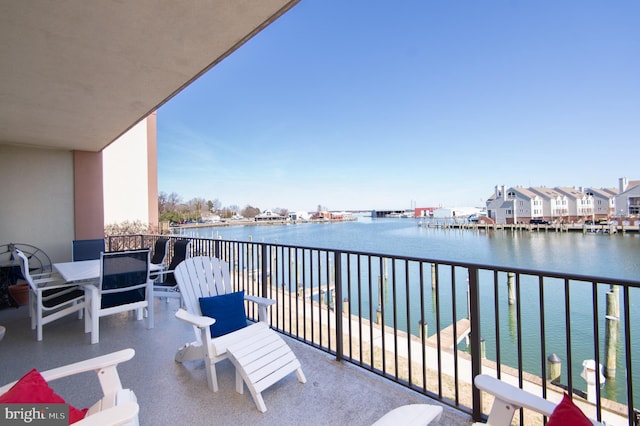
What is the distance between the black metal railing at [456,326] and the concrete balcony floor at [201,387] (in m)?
0.18

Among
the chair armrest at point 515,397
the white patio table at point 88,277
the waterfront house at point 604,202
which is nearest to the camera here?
the chair armrest at point 515,397

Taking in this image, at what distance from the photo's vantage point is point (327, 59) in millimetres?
15391

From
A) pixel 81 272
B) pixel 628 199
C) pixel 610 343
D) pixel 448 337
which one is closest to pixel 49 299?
pixel 81 272

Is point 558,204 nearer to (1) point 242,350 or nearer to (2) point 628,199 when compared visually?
(2) point 628,199

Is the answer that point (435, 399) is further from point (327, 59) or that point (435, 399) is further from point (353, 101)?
point (353, 101)

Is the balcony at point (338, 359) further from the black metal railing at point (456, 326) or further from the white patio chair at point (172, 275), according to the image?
the white patio chair at point (172, 275)

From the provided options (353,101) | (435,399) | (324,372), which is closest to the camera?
(435,399)

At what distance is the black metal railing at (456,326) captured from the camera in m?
1.81

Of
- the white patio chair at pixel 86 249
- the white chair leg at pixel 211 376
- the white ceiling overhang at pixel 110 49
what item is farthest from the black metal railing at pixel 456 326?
the white ceiling overhang at pixel 110 49

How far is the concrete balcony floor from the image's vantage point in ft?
6.22

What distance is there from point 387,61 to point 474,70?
A: 456 centimetres

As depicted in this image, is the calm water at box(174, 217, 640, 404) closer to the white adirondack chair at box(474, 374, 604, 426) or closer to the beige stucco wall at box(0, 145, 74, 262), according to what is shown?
the white adirondack chair at box(474, 374, 604, 426)

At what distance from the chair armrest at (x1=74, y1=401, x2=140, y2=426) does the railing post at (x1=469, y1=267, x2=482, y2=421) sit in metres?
1.74

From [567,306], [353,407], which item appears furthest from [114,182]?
[567,306]
